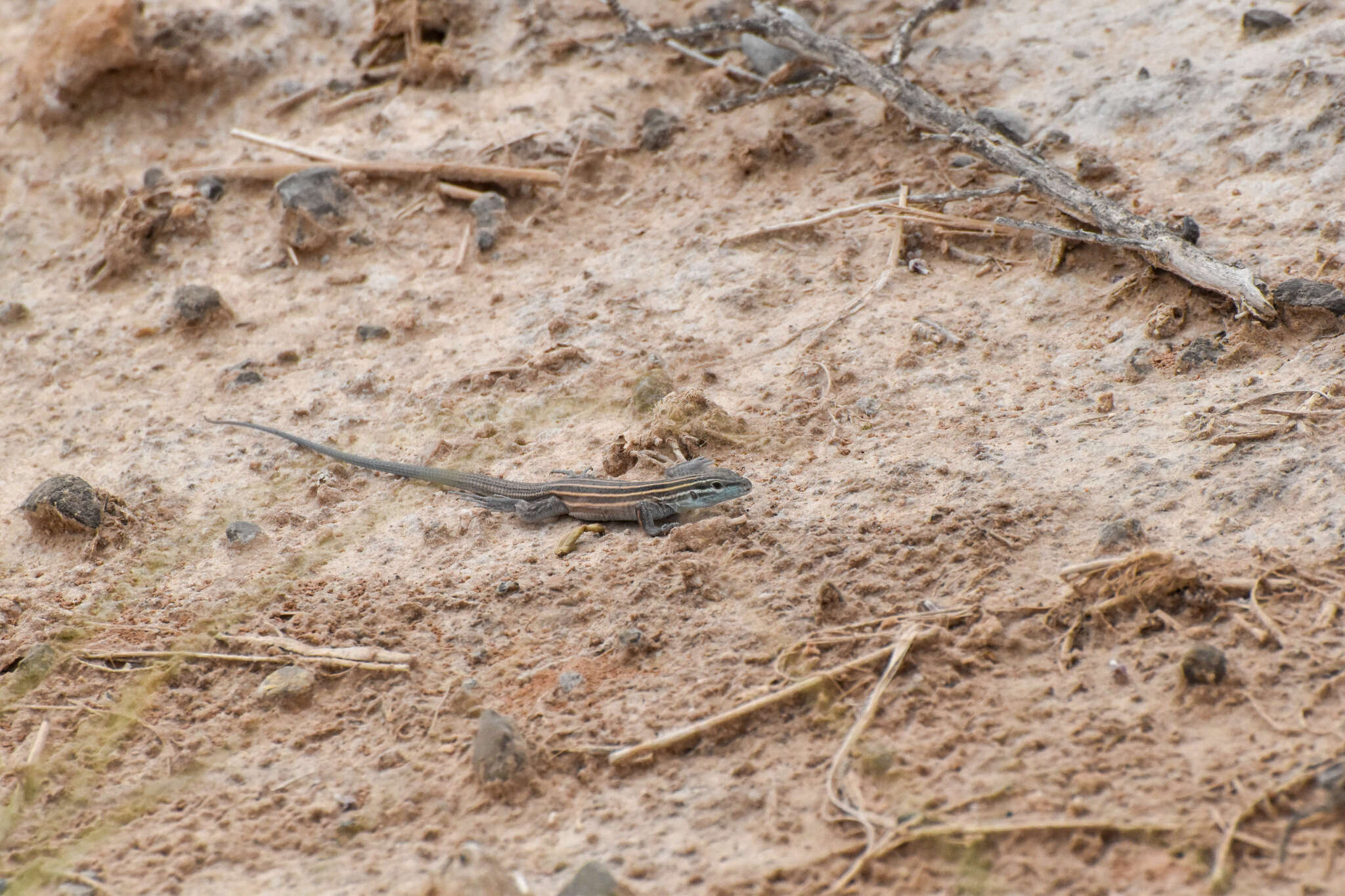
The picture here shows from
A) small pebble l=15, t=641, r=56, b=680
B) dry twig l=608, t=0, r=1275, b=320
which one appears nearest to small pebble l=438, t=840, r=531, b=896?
small pebble l=15, t=641, r=56, b=680

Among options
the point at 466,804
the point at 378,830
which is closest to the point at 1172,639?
the point at 466,804

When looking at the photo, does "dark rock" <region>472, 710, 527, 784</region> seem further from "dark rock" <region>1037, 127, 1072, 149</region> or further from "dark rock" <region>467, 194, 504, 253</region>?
"dark rock" <region>1037, 127, 1072, 149</region>

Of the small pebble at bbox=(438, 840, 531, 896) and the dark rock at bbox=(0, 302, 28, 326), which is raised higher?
the small pebble at bbox=(438, 840, 531, 896)

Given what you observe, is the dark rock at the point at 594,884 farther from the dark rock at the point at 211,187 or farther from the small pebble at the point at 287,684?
the dark rock at the point at 211,187

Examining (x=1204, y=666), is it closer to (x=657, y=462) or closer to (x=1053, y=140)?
(x=657, y=462)

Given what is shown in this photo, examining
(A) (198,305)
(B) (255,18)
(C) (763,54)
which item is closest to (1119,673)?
(C) (763,54)
